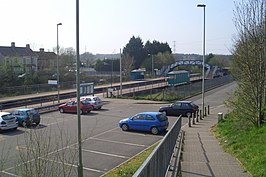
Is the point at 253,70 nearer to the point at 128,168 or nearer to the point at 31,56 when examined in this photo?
the point at 128,168

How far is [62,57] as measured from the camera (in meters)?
76.9

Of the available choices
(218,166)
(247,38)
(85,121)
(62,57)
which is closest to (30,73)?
(62,57)

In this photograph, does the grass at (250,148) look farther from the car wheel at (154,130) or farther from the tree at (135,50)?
the tree at (135,50)

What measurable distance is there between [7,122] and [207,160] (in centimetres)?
1501

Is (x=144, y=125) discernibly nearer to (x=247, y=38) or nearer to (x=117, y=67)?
(x=247, y=38)

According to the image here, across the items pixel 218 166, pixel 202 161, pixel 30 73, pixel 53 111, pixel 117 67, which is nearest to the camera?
pixel 218 166

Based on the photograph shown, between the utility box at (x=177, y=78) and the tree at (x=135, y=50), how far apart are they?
136ft

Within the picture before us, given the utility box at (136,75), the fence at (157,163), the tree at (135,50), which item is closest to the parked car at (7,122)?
the fence at (157,163)

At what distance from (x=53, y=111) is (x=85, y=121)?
815 centimetres

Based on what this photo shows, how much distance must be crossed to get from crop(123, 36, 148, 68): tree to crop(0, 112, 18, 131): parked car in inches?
3417

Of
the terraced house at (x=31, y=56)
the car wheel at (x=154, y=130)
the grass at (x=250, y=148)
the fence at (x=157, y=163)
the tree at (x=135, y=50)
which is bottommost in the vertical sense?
the car wheel at (x=154, y=130)

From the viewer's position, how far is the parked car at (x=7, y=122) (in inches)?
869

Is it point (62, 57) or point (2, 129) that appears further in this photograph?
point (62, 57)

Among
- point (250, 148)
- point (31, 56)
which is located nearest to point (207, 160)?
point (250, 148)
